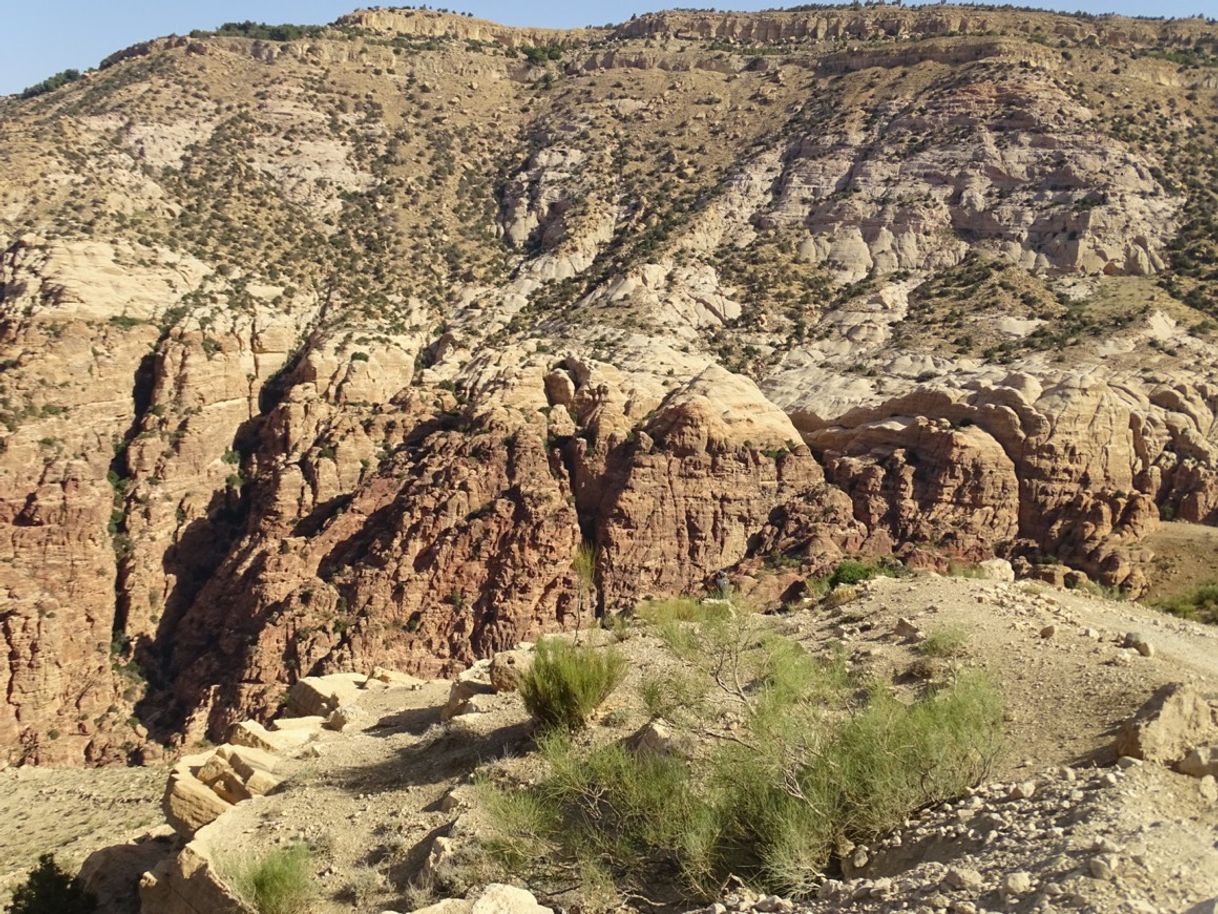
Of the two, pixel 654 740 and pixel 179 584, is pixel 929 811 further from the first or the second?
pixel 179 584

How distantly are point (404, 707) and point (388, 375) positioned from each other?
88.0 feet

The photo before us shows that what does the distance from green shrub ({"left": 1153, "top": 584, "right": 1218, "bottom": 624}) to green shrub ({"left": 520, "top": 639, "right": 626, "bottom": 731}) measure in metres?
15.9

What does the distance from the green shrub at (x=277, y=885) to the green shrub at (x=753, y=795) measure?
2.80 metres

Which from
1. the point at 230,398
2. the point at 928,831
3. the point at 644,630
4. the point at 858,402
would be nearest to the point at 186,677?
the point at 230,398

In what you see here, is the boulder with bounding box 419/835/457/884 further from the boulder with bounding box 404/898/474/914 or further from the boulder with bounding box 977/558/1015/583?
the boulder with bounding box 977/558/1015/583

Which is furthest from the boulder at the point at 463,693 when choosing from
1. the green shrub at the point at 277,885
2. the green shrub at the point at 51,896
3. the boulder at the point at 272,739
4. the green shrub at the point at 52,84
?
the green shrub at the point at 52,84

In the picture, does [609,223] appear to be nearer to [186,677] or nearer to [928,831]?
[186,677]

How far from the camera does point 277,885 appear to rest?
529 inches

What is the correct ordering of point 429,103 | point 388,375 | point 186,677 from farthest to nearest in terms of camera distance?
1. point 429,103
2. point 388,375
3. point 186,677

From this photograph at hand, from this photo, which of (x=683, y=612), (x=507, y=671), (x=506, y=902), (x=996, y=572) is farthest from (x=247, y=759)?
(x=996, y=572)

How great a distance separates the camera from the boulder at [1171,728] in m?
10.3

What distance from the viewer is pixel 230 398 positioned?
1821 inches

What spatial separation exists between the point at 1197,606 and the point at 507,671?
1945cm

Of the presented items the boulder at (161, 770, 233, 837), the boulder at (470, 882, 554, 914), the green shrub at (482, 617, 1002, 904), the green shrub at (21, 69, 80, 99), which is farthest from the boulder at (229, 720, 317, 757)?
the green shrub at (21, 69, 80, 99)
